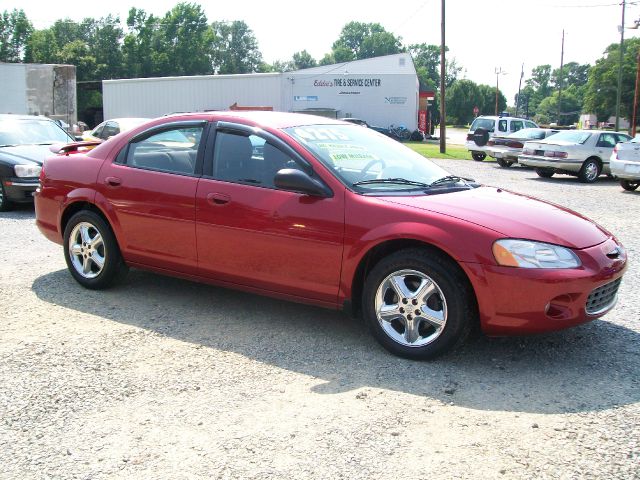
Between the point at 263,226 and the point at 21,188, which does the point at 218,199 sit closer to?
the point at 263,226

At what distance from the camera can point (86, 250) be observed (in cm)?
565

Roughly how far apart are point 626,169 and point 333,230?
12.8 meters

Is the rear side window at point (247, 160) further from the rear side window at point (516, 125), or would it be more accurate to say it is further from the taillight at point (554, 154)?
the rear side window at point (516, 125)

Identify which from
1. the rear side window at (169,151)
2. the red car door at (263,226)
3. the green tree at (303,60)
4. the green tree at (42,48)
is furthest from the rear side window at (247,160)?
the green tree at (303,60)

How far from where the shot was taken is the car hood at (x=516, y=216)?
4.00 meters

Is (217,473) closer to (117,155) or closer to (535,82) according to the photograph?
(117,155)

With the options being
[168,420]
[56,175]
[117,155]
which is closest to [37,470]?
[168,420]

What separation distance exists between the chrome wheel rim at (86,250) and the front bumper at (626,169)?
1300 cm

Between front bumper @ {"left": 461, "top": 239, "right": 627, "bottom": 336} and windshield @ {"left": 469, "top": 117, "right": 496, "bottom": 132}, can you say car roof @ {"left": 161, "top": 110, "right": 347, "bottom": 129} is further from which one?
windshield @ {"left": 469, "top": 117, "right": 496, "bottom": 132}

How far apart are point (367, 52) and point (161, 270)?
134154 millimetres

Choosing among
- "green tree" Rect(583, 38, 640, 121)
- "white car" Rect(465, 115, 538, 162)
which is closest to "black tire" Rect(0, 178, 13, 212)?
"white car" Rect(465, 115, 538, 162)

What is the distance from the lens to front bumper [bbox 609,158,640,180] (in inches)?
585

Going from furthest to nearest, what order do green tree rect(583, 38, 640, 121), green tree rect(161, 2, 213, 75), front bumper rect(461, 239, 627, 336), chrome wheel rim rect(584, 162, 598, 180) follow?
green tree rect(161, 2, 213, 75) < green tree rect(583, 38, 640, 121) < chrome wheel rim rect(584, 162, 598, 180) < front bumper rect(461, 239, 627, 336)

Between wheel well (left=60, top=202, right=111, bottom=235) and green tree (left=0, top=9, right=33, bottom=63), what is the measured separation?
88303 millimetres
